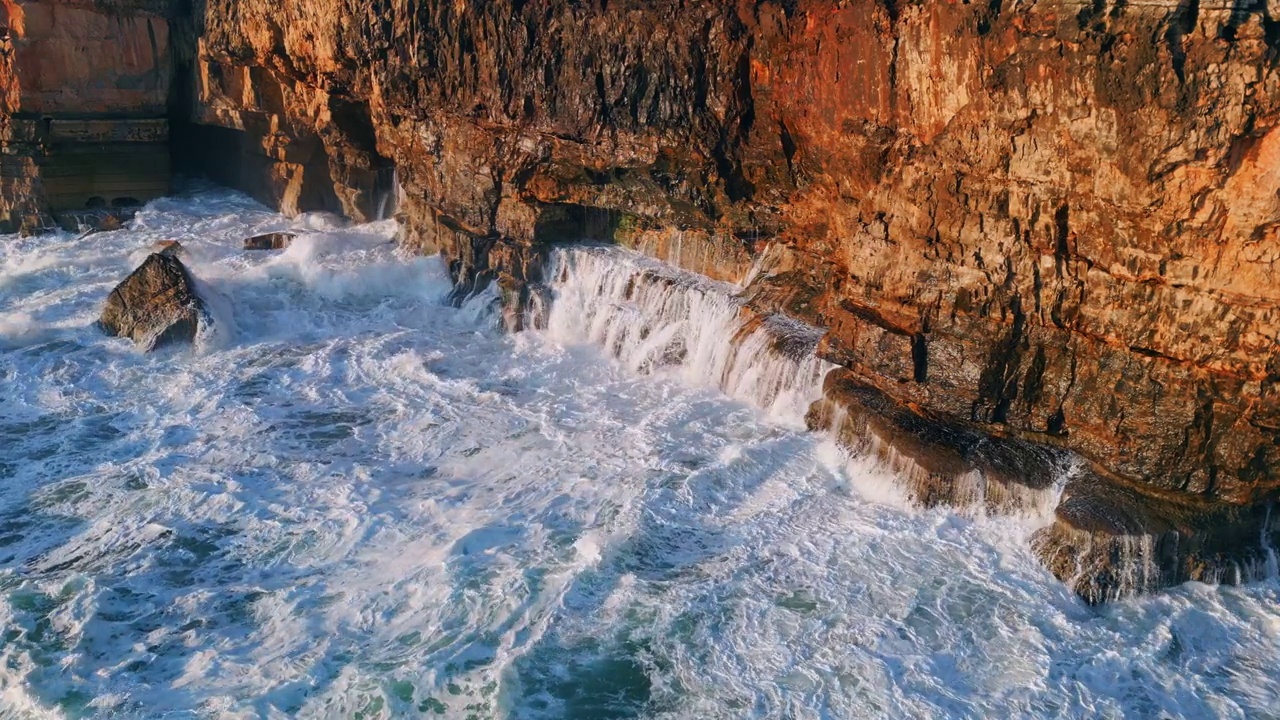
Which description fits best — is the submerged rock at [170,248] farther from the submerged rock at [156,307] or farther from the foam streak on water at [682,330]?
the foam streak on water at [682,330]

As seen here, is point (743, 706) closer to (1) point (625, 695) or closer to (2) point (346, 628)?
(1) point (625, 695)

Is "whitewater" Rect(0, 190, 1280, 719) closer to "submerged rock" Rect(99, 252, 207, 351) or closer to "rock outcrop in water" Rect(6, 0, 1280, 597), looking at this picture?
"submerged rock" Rect(99, 252, 207, 351)

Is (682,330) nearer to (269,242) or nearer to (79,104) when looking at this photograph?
(269,242)

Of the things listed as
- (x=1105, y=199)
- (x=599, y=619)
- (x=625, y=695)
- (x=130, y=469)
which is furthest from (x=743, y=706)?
(x=130, y=469)

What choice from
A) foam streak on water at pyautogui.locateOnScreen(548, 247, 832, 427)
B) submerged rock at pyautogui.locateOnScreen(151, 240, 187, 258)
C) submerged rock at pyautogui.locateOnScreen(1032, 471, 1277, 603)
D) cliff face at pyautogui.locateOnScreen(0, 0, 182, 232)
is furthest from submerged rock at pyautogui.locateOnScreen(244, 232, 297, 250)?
submerged rock at pyautogui.locateOnScreen(1032, 471, 1277, 603)

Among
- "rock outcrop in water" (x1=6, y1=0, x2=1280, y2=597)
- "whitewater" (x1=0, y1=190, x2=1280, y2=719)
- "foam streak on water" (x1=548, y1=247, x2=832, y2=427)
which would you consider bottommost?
"whitewater" (x1=0, y1=190, x2=1280, y2=719)

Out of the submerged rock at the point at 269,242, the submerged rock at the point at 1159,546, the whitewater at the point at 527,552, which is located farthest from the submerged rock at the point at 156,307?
the submerged rock at the point at 1159,546

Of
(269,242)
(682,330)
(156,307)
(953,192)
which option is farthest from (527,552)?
(269,242)
